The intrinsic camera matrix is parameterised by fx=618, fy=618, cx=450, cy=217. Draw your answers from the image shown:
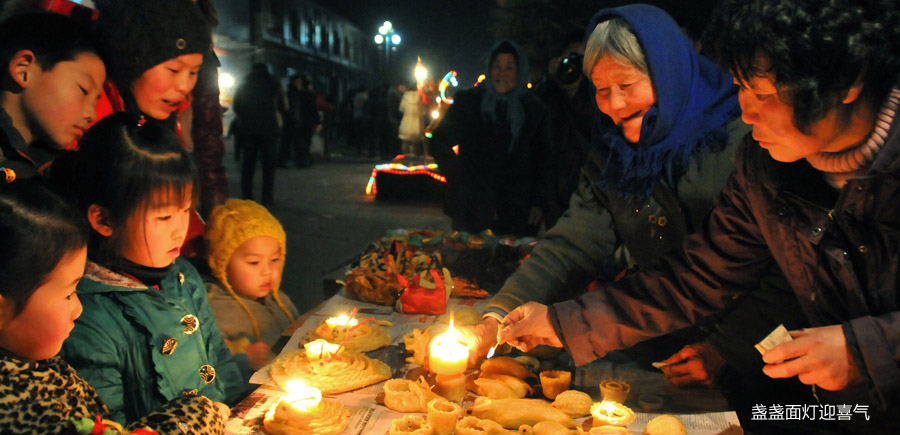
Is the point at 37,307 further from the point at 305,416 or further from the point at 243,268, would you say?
the point at 243,268

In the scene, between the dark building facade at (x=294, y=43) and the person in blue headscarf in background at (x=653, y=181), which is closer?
the person in blue headscarf in background at (x=653, y=181)

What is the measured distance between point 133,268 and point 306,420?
2.61 feet

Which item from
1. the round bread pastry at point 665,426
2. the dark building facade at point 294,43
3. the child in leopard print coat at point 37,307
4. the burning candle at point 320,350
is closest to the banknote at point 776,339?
the round bread pastry at point 665,426

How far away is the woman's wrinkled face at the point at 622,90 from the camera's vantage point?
2.20 m

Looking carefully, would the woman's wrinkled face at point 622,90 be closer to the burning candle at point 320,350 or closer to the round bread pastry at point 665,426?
the round bread pastry at point 665,426

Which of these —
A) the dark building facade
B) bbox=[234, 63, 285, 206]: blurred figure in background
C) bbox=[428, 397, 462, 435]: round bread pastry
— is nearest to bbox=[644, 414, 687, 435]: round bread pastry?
bbox=[428, 397, 462, 435]: round bread pastry

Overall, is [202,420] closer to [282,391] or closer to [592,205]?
[282,391]

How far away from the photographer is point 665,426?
1.73m

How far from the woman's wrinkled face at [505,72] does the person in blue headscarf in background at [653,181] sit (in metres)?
2.62

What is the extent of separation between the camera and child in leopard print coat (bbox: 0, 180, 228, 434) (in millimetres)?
1318

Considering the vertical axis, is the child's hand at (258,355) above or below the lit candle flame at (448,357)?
below

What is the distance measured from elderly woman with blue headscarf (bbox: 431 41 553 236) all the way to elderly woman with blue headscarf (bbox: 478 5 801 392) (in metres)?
2.46

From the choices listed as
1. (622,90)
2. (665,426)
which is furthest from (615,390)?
(622,90)

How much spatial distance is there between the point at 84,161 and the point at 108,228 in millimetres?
240
